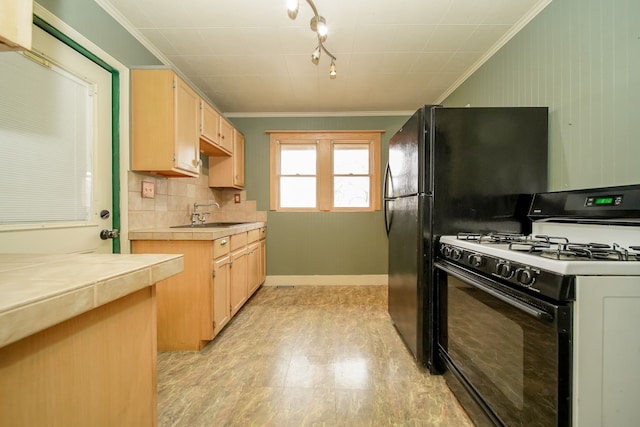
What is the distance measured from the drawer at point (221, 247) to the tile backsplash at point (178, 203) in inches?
24.2

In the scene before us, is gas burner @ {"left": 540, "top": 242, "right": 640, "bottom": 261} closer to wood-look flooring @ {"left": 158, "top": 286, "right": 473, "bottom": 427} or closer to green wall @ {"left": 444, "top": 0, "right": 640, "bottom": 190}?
green wall @ {"left": 444, "top": 0, "right": 640, "bottom": 190}

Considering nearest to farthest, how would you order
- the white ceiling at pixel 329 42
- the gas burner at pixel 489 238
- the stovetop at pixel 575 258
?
the stovetop at pixel 575 258, the gas burner at pixel 489 238, the white ceiling at pixel 329 42

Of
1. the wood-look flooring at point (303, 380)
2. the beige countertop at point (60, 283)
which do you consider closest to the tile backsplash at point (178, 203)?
the wood-look flooring at point (303, 380)

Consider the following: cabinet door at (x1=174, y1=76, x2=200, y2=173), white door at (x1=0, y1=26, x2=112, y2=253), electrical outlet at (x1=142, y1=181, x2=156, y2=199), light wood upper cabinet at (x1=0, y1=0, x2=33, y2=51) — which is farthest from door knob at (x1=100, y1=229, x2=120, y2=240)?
light wood upper cabinet at (x1=0, y1=0, x2=33, y2=51)

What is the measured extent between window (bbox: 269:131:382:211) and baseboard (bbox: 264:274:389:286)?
96 cm

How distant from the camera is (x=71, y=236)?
1.62 m

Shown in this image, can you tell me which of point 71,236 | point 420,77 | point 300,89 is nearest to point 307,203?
point 300,89

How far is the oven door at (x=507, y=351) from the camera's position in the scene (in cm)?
86

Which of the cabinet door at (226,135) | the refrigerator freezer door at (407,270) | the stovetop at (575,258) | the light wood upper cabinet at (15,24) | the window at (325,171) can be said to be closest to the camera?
the light wood upper cabinet at (15,24)

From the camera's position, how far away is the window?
3855 mm

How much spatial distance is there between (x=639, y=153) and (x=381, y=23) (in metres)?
1.72

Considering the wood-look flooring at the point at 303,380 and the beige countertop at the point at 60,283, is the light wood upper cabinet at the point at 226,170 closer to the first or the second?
the wood-look flooring at the point at 303,380

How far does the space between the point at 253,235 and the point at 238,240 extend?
0.55m

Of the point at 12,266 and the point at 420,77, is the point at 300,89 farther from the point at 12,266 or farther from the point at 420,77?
the point at 12,266
